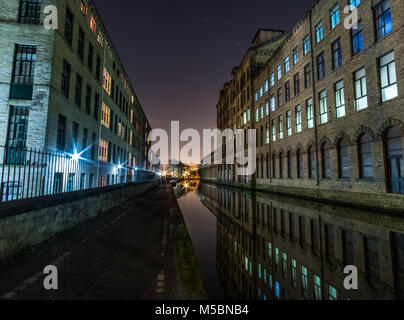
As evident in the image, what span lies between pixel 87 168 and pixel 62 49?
8333 millimetres

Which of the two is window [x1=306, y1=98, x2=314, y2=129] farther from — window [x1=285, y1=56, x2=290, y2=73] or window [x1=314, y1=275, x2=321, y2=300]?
window [x1=314, y1=275, x2=321, y2=300]

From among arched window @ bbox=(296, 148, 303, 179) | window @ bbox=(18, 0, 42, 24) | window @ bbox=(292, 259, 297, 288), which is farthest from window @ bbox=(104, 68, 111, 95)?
window @ bbox=(292, 259, 297, 288)

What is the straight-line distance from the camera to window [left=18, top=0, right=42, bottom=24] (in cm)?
1137

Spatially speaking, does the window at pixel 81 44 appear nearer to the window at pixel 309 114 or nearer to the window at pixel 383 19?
the window at pixel 383 19

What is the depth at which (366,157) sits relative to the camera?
13469 millimetres

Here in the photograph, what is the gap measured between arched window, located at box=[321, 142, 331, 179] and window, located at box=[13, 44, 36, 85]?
20906 mm

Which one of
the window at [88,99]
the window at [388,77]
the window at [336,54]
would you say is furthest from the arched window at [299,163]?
the window at [88,99]

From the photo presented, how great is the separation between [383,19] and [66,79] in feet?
65.7

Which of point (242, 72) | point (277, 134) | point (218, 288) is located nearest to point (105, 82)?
point (277, 134)

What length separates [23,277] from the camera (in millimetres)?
3975

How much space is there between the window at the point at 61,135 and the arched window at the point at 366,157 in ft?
63.5

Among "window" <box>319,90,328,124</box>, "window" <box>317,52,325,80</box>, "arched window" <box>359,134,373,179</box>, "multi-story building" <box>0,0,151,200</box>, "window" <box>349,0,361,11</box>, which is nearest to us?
"multi-story building" <box>0,0,151,200</box>

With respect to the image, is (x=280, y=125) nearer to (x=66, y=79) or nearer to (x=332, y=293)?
(x=66, y=79)
